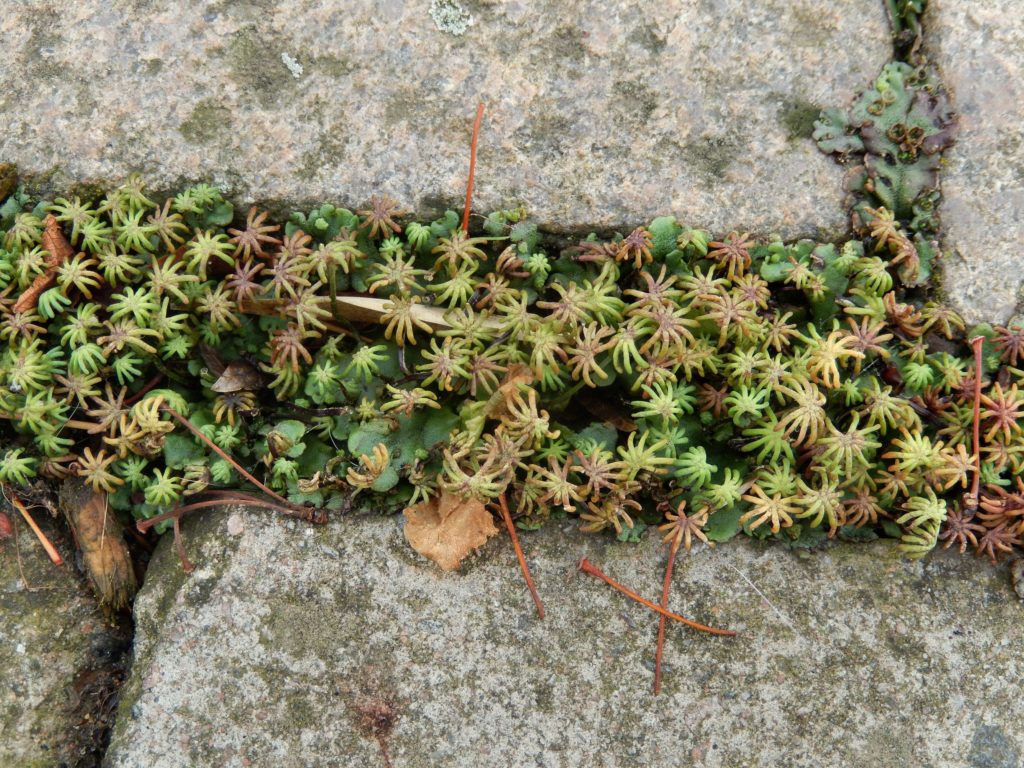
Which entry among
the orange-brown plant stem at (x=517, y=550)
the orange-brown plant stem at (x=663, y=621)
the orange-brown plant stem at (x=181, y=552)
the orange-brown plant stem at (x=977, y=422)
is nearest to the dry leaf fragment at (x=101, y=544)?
the orange-brown plant stem at (x=181, y=552)

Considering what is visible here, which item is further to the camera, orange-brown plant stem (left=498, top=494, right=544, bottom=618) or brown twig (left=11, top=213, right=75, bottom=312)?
brown twig (left=11, top=213, right=75, bottom=312)

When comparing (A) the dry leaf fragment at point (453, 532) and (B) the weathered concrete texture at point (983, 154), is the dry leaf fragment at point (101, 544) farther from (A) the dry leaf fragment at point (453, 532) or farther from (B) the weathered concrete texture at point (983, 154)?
(B) the weathered concrete texture at point (983, 154)

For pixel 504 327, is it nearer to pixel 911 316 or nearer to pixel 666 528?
pixel 666 528

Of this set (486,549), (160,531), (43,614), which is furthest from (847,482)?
(43,614)

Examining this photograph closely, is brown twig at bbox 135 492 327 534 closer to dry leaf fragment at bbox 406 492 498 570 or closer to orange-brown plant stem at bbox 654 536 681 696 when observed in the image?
dry leaf fragment at bbox 406 492 498 570

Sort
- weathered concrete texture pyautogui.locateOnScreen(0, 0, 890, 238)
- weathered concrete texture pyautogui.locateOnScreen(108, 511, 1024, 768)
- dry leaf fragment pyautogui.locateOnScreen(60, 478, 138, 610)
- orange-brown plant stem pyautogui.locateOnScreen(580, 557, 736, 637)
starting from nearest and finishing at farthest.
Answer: weathered concrete texture pyautogui.locateOnScreen(108, 511, 1024, 768) → orange-brown plant stem pyautogui.locateOnScreen(580, 557, 736, 637) → dry leaf fragment pyautogui.locateOnScreen(60, 478, 138, 610) → weathered concrete texture pyautogui.locateOnScreen(0, 0, 890, 238)

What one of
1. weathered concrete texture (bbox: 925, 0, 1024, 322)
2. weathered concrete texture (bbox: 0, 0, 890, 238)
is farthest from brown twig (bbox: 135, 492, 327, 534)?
weathered concrete texture (bbox: 925, 0, 1024, 322)
